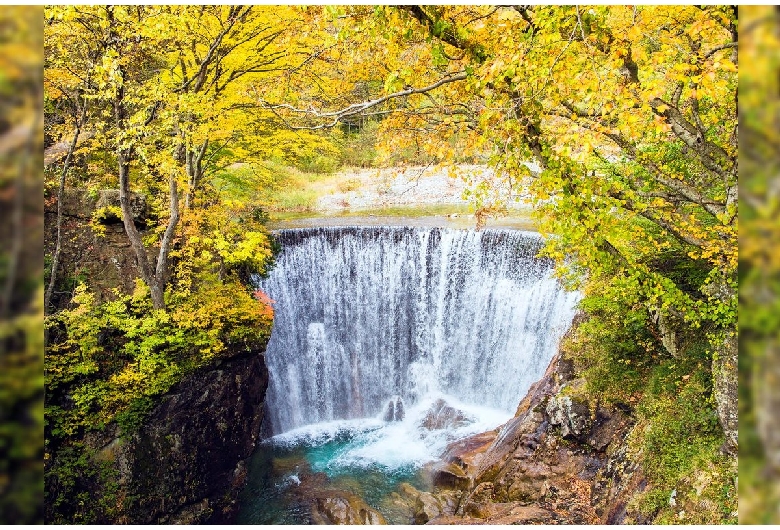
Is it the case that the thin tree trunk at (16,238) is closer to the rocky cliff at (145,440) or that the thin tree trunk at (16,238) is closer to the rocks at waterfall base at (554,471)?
the rocks at waterfall base at (554,471)

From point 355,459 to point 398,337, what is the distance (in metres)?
3.12

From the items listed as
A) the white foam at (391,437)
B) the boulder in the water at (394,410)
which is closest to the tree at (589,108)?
the white foam at (391,437)

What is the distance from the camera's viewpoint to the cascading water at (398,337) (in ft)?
36.0

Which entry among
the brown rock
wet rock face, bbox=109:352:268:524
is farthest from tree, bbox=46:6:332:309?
the brown rock

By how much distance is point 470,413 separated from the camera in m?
11.6

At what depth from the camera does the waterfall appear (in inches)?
460

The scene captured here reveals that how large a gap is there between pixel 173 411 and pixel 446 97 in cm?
636

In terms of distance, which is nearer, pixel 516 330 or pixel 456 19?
pixel 456 19

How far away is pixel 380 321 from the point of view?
12.5m

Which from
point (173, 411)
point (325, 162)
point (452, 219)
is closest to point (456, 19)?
point (173, 411)

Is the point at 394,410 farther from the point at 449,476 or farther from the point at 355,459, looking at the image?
the point at 449,476

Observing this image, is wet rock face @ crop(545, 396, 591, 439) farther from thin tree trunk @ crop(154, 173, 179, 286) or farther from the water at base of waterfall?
thin tree trunk @ crop(154, 173, 179, 286)

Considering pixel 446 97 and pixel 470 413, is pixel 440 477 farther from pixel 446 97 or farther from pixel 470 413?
pixel 446 97

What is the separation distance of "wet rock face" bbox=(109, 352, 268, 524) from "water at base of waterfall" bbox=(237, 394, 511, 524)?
22.7 inches
